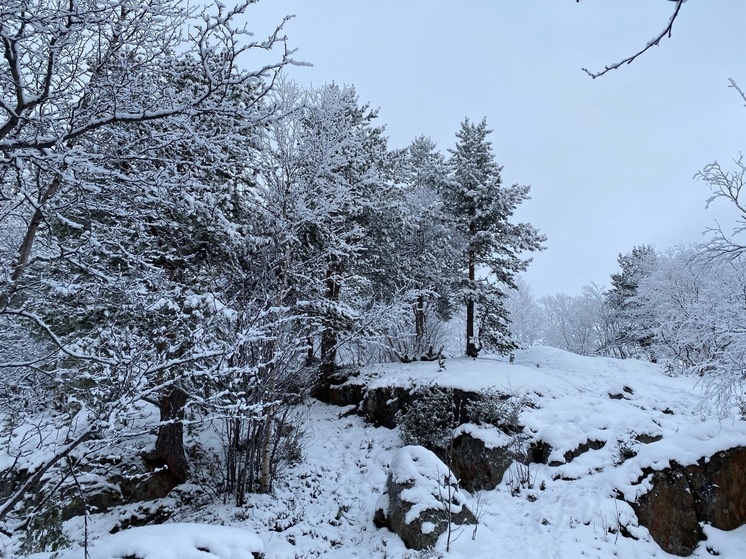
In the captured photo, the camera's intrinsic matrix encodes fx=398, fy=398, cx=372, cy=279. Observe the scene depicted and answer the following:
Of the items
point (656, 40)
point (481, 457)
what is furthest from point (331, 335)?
point (656, 40)

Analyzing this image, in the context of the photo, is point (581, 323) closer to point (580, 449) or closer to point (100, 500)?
point (580, 449)

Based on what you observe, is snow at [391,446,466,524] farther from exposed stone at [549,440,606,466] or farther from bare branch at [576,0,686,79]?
bare branch at [576,0,686,79]

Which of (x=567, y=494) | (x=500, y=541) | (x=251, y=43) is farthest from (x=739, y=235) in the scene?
(x=251, y=43)

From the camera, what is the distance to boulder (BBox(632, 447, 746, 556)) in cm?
638

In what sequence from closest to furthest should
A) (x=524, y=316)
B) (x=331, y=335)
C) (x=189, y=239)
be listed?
1. (x=189, y=239)
2. (x=331, y=335)
3. (x=524, y=316)

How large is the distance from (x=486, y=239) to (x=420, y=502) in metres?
11.4

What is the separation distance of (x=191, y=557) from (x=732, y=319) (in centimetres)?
969

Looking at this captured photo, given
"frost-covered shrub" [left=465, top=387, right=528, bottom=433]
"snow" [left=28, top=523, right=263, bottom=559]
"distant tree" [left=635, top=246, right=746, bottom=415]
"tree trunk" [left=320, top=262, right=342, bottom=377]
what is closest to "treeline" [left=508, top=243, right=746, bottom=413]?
"distant tree" [left=635, top=246, right=746, bottom=415]

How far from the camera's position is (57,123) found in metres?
3.32

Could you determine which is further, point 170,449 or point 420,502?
point 170,449

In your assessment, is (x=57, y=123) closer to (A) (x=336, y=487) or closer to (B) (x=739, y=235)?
(A) (x=336, y=487)

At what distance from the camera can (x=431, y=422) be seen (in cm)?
952

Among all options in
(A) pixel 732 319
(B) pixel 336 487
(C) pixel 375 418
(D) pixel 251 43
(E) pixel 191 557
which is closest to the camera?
(D) pixel 251 43

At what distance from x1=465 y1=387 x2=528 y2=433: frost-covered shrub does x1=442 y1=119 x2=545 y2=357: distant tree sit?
6220 millimetres
